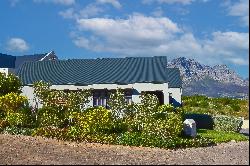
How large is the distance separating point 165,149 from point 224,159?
3.73 meters

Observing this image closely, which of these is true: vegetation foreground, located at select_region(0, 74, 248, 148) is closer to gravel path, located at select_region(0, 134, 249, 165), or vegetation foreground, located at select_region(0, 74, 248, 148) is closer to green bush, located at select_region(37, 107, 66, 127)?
green bush, located at select_region(37, 107, 66, 127)

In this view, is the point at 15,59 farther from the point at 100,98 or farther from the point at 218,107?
the point at 218,107

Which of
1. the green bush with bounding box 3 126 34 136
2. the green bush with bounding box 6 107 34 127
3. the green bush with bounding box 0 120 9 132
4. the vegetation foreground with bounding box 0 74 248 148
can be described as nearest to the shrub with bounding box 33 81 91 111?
the vegetation foreground with bounding box 0 74 248 148

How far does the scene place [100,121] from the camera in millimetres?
27109

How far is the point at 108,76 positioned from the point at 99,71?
2.00 m

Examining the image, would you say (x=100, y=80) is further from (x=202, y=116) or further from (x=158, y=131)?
(x=158, y=131)

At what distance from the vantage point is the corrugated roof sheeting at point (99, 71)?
40.0 m

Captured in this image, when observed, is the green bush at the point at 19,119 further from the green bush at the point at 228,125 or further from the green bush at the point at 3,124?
the green bush at the point at 228,125

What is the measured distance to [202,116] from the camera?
38875 mm

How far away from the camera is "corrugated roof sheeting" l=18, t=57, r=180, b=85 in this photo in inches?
1574

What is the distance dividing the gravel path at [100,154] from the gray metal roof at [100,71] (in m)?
14.8

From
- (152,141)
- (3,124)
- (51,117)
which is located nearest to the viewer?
(152,141)

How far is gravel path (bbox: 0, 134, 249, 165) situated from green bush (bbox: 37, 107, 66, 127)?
3610 millimetres

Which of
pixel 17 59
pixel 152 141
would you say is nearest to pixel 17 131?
pixel 152 141
